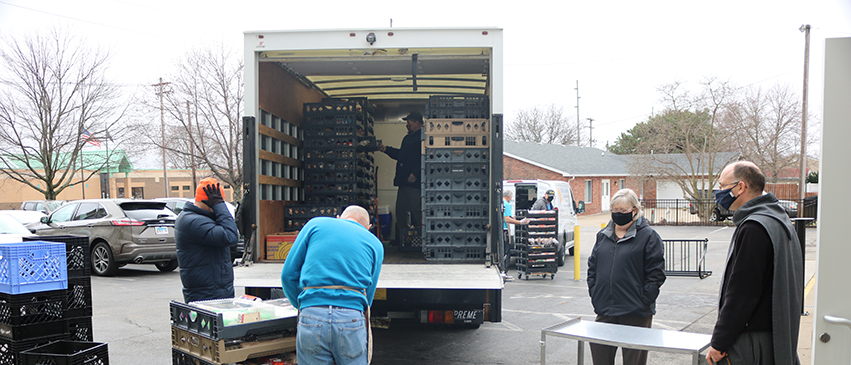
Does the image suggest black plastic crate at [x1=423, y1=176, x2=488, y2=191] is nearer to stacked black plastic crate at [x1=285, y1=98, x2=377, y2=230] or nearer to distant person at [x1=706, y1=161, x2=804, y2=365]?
stacked black plastic crate at [x1=285, y1=98, x2=377, y2=230]

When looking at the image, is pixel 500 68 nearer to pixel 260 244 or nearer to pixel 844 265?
pixel 260 244

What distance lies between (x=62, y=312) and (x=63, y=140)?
24.7 metres

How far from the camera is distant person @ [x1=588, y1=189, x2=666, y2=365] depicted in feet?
14.0

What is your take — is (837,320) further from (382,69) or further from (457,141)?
(382,69)

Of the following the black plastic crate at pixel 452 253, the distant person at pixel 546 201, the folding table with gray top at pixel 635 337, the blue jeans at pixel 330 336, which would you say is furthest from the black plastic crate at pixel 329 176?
the distant person at pixel 546 201

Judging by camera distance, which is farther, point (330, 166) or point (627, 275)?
point (330, 166)

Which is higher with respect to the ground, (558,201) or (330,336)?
(558,201)

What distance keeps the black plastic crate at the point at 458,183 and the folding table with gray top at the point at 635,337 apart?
7.88ft

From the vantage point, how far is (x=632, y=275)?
4277mm

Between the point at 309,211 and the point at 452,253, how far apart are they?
202 cm

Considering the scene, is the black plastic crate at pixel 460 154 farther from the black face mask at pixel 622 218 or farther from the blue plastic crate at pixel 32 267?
the blue plastic crate at pixel 32 267

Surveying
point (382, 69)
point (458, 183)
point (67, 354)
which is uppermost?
point (382, 69)

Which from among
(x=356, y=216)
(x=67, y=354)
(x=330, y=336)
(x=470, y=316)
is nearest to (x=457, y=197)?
(x=470, y=316)

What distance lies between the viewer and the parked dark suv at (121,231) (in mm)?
11531
